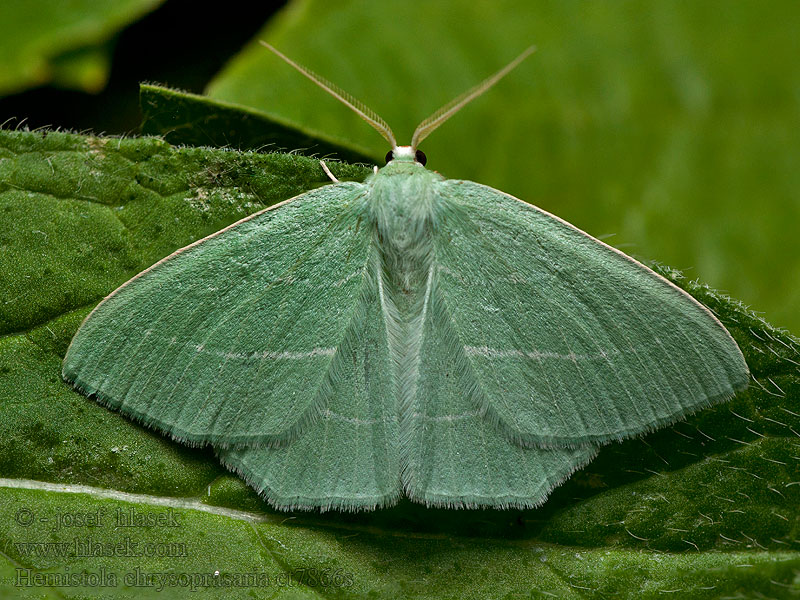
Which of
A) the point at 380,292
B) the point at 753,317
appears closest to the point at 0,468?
the point at 380,292

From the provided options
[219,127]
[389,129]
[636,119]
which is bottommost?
[219,127]

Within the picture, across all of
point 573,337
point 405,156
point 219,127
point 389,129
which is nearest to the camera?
point 573,337

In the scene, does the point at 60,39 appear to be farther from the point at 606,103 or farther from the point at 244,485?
the point at 606,103

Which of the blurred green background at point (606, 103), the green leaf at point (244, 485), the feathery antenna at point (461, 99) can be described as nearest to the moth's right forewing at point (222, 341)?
the green leaf at point (244, 485)

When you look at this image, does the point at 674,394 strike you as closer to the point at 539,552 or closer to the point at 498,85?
the point at 539,552

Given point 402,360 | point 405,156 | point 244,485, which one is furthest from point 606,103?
point 244,485

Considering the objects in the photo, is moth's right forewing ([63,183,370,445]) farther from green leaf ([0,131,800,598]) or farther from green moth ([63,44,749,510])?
green leaf ([0,131,800,598])

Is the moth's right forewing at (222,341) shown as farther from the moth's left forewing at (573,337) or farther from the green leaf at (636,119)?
the green leaf at (636,119)
